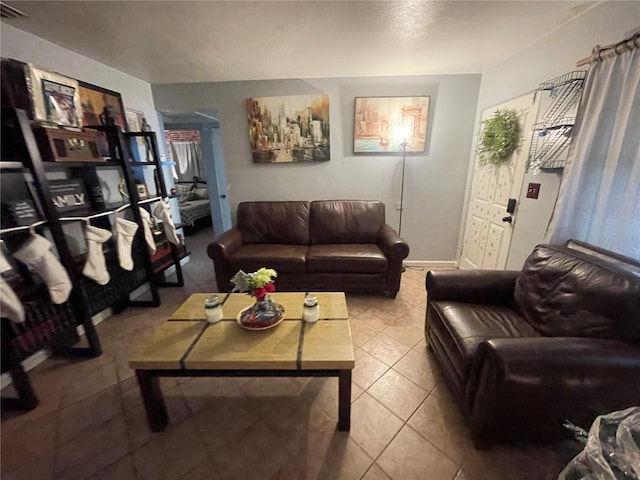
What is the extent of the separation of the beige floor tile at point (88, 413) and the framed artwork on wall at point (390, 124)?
3.14 metres

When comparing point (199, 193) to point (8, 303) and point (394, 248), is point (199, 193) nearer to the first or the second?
point (8, 303)

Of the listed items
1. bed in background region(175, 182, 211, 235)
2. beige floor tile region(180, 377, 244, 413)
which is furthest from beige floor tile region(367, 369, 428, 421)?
bed in background region(175, 182, 211, 235)

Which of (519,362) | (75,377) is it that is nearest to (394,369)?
(519,362)

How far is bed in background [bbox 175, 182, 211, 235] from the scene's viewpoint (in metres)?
5.11

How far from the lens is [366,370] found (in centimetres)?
173

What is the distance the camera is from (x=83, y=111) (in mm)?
2186

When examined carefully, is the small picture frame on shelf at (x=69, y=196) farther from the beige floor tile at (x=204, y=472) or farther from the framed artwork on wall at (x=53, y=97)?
the beige floor tile at (x=204, y=472)

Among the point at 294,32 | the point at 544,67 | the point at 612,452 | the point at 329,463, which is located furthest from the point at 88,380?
the point at 544,67

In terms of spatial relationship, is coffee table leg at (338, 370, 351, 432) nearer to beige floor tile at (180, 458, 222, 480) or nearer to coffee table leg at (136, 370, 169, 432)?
beige floor tile at (180, 458, 222, 480)

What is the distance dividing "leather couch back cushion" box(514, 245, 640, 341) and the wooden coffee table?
1.12 m

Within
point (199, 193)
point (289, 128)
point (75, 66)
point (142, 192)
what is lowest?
point (199, 193)

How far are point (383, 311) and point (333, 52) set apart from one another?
2436 mm

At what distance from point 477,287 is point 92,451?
93.8 inches

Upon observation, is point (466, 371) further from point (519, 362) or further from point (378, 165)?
point (378, 165)
